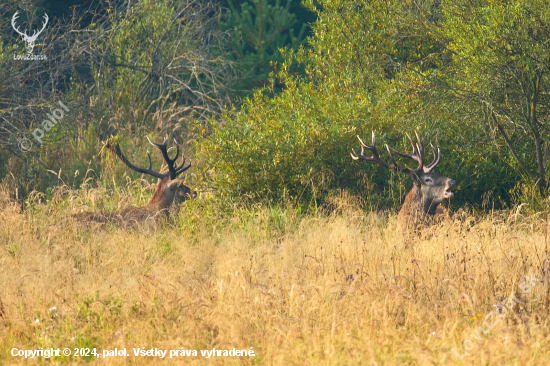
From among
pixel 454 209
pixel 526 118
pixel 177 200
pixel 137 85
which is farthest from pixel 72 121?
pixel 526 118

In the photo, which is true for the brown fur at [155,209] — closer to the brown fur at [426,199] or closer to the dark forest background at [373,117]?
the dark forest background at [373,117]

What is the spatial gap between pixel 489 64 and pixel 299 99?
313 centimetres

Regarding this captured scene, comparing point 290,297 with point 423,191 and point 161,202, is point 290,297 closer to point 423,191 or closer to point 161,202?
point 423,191

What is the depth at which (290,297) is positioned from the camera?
5.77m

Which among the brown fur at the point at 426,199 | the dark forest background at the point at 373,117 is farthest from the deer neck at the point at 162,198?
the brown fur at the point at 426,199

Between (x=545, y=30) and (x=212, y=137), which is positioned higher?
(x=545, y=30)

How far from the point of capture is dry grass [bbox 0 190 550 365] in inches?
199

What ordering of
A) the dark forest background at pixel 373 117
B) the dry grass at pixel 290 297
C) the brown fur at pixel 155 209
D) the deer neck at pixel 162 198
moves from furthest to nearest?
the deer neck at pixel 162 198, the brown fur at pixel 155 209, the dark forest background at pixel 373 117, the dry grass at pixel 290 297

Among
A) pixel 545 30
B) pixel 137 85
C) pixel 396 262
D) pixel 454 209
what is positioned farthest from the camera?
pixel 137 85

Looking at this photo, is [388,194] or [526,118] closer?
[526,118]

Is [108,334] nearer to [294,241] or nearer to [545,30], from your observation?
[294,241]

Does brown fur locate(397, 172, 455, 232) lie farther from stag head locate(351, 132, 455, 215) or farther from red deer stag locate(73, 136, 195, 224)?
red deer stag locate(73, 136, 195, 224)

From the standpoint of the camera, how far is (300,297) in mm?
5867

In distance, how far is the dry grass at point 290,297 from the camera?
504 centimetres
